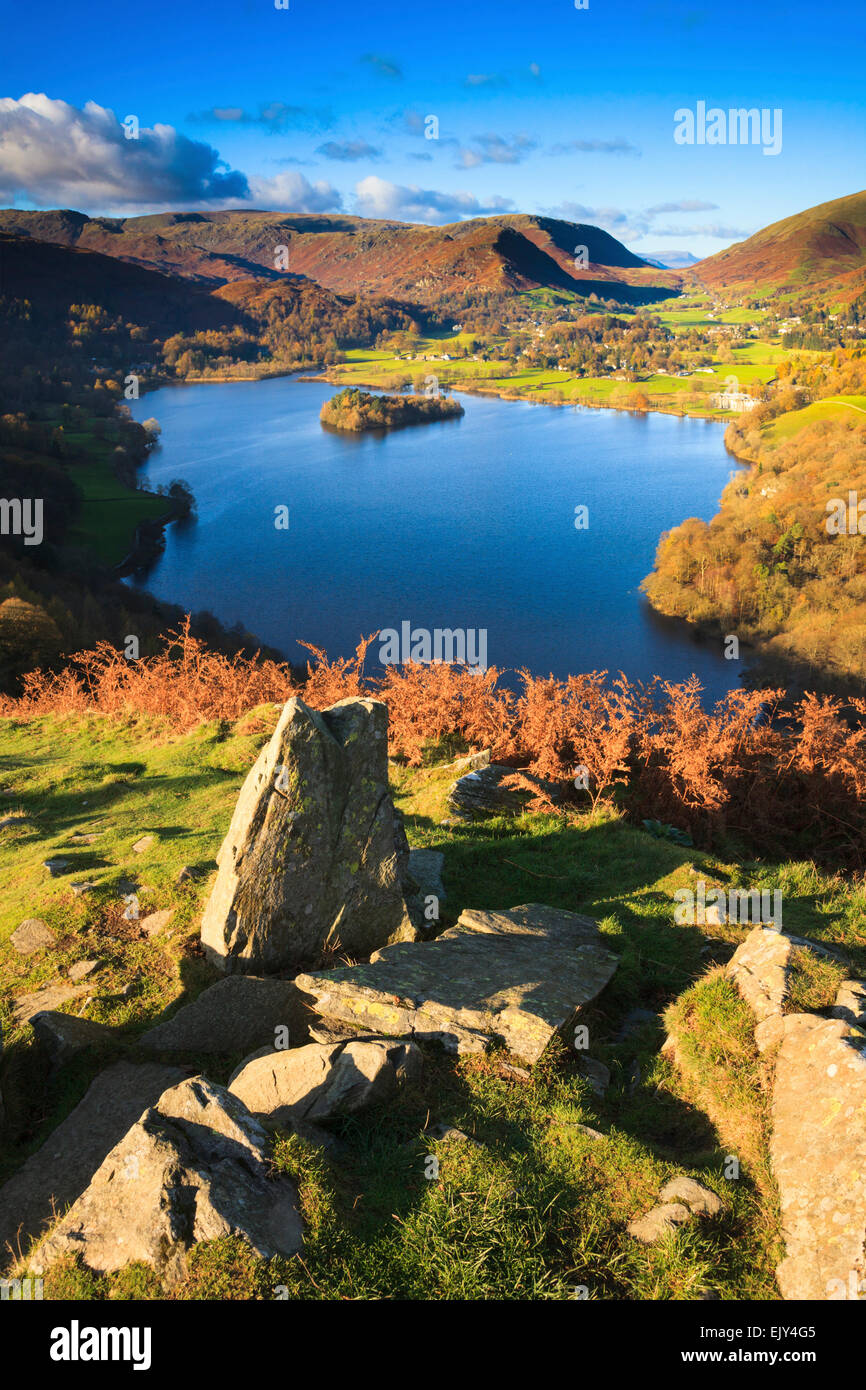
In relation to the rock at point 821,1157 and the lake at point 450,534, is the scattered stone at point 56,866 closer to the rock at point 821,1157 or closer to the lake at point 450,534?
the rock at point 821,1157

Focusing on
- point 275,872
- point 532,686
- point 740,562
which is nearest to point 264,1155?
point 275,872

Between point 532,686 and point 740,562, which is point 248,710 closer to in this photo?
point 532,686

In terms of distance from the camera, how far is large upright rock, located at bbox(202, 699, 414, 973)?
27.5ft

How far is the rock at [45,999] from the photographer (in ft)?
27.0

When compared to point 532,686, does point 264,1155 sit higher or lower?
lower

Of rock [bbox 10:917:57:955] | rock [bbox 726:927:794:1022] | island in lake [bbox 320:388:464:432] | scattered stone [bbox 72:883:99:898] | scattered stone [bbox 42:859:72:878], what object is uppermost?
island in lake [bbox 320:388:464:432]

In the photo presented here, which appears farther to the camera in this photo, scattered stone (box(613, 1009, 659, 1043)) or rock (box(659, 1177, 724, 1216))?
scattered stone (box(613, 1009, 659, 1043))

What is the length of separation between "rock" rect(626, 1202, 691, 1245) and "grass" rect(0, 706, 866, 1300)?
7 cm

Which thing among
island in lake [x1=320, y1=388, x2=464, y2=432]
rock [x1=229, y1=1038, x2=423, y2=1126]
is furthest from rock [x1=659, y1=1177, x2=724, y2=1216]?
island in lake [x1=320, y1=388, x2=464, y2=432]

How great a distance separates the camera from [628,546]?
84875mm

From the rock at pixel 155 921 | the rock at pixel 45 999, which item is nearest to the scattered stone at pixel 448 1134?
the rock at pixel 45 999

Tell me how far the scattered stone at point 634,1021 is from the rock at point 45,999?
5850 mm

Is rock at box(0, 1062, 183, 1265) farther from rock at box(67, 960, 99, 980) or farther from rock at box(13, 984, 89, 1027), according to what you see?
rock at box(67, 960, 99, 980)
